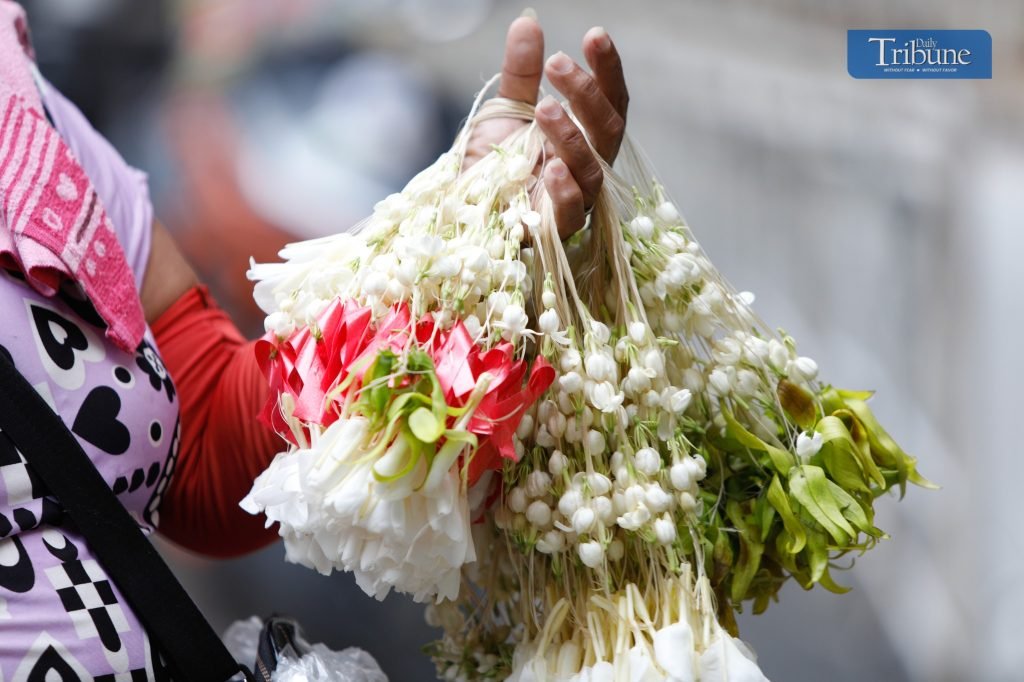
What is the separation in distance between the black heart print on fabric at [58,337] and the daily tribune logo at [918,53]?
0.78m

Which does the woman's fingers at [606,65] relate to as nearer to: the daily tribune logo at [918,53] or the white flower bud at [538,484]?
the white flower bud at [538,484]

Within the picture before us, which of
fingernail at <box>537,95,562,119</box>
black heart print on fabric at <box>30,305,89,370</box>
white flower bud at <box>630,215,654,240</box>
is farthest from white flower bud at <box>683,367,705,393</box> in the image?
black heart print on fabric at <box>30,305,89,370</box>

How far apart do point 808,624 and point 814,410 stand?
506mm

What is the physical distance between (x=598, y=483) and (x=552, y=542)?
56 mm

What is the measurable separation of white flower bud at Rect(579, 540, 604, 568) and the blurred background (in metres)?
0.59

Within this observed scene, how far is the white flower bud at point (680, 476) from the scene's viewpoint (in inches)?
22.9

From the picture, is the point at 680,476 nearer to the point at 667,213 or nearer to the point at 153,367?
the point at 667,213

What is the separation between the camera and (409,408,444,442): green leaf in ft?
1.55

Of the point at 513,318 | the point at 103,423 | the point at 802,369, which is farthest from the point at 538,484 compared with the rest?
the point at 103,423

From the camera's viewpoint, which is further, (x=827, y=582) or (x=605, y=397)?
(x=827, y=582)

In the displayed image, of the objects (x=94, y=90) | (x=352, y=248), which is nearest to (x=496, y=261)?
(x=352, y=248)

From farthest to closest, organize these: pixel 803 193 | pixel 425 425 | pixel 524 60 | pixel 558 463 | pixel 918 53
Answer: pixel 803 193, pixel 918 53, pixel 524 60, pixel 558 463, pixel 425 425

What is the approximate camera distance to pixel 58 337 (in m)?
0.63

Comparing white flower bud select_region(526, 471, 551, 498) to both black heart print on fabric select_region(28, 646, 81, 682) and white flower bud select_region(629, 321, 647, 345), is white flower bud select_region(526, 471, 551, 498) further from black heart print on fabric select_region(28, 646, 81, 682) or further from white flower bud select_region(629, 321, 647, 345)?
black heart print on fabric select_region(28, 646, 81, 682)
